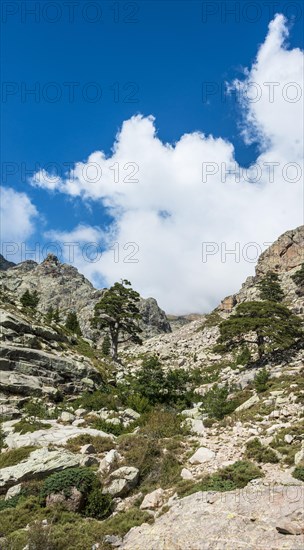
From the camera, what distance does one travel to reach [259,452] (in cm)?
1297

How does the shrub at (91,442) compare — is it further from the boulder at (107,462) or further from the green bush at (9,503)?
the green bush at (9,503)

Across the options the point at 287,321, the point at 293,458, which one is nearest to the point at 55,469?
the point at 293,458

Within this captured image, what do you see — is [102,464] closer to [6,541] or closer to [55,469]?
[55,469]

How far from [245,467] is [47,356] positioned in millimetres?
19805

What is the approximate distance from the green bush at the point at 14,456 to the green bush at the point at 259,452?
8.52 m

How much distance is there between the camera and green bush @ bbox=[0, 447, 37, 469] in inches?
573

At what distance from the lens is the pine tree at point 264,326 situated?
33.0 metres

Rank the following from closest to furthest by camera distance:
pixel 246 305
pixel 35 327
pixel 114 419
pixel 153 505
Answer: pixel 153 505 → pixel 114 419 → pixel 35 327 → pixel 246 305

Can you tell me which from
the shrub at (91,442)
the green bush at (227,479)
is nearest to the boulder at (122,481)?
the green bush at (227,479)

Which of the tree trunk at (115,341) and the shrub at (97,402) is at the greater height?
the tree trunk at (115,341)

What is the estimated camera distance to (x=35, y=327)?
104 feet

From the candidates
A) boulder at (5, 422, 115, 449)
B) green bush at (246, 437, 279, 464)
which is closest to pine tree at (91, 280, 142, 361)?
boulder at (5, 422, 115, 449)

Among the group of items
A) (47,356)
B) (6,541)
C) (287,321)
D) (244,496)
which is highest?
(287,321)

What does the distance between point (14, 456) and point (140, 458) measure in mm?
5080
